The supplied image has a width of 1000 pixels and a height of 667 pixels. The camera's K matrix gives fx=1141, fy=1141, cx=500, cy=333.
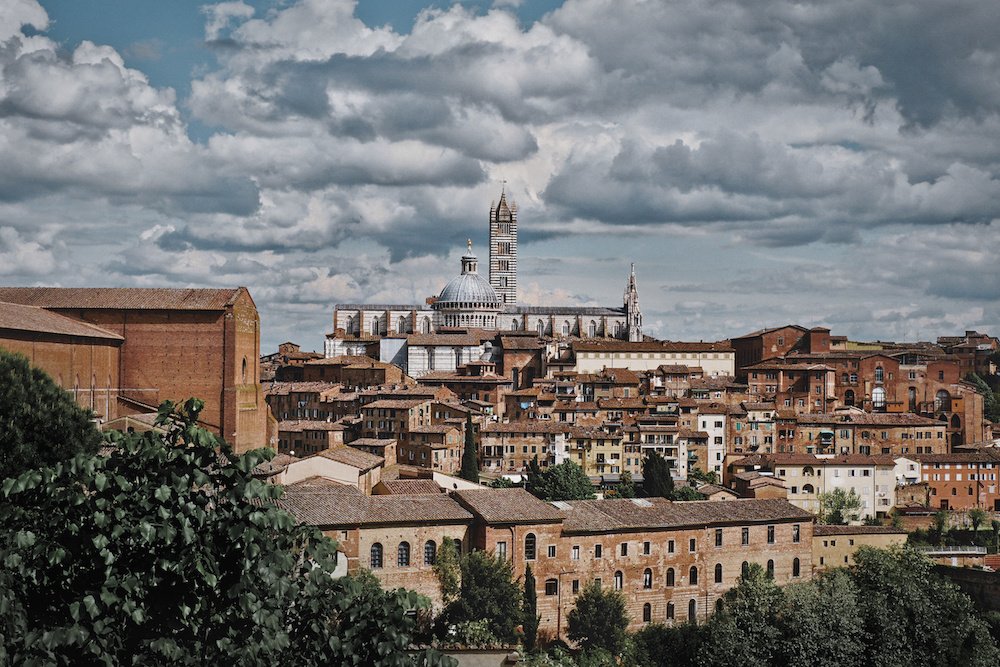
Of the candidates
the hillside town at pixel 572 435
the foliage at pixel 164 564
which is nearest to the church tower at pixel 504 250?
the hillside town at pixel 572 435

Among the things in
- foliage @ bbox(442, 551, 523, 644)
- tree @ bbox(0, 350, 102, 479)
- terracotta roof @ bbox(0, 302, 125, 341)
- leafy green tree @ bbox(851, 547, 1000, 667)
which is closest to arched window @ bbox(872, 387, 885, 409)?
leafy green tree @ bbox(851, 547, 1000, 667)

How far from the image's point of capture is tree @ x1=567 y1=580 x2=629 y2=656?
2844 cm

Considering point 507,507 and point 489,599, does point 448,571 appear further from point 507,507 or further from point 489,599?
point 507,507

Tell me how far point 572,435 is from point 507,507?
17.0 meters

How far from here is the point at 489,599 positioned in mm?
27266

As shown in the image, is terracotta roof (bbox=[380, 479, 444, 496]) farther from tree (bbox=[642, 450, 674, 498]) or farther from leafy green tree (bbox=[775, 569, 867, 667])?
leafy green tree (bbox=[775, 569, 867, 667])

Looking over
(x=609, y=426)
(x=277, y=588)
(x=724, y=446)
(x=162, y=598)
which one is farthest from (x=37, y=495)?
(x=724, y=446)

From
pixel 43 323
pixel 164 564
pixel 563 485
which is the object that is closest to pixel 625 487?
pixel 563 485

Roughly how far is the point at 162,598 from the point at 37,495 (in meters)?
1.44

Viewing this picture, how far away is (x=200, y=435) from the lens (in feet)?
27.6

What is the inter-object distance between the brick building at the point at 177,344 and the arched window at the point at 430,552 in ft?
27.8

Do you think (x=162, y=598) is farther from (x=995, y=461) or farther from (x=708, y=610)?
(x=995, y=461)

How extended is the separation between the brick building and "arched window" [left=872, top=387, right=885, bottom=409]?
127ft

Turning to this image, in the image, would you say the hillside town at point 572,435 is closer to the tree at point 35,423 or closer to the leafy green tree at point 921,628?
the tree at point 35,423
